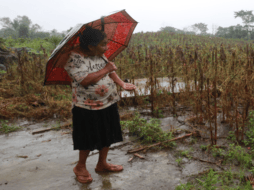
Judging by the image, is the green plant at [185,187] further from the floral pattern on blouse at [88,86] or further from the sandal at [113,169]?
the floral pattern on blouse at [88,86]

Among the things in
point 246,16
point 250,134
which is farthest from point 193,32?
point 250,134

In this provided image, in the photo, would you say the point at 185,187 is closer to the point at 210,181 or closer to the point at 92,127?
the point at 210,181

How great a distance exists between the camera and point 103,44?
194cm

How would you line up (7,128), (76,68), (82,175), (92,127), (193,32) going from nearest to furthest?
(76,68) → (92,127) → (82,175) → (7,128) → (193,32)

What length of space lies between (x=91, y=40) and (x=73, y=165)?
1579 millimetres

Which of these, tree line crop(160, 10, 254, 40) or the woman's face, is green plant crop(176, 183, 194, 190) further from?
tree line crop(160, 10, 254, 40)

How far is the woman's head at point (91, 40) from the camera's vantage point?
1854mm

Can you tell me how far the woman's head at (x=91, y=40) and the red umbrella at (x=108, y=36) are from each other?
5 cm

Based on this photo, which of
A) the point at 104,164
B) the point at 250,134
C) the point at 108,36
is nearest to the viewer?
the point at 104,164

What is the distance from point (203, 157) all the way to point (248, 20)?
1441 inches

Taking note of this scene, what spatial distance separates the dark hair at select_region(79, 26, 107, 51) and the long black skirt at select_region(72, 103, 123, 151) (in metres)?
0.62

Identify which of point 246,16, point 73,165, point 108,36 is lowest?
point 73,165

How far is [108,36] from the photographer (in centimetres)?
244

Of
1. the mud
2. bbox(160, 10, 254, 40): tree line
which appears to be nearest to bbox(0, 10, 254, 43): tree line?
bbox(160, 10, 254, 40): tree line
